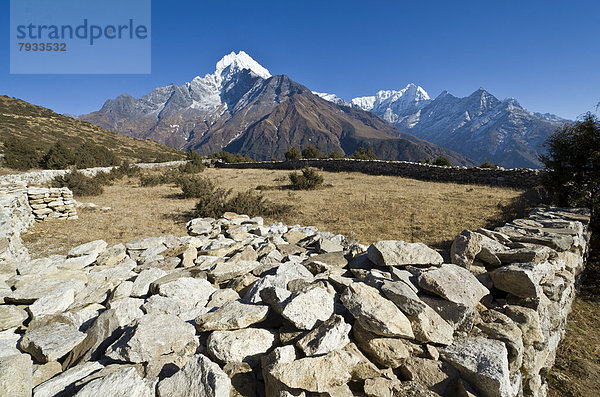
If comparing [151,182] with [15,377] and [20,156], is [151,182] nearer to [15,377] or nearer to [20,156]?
[20,156]

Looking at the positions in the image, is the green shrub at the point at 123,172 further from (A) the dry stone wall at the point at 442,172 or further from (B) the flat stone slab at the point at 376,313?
(B) the flat stone slab at the point at 376,313

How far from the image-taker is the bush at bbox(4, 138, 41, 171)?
25.3 m

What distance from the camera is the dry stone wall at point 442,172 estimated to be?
16.2 meters

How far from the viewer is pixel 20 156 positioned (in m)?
26.1

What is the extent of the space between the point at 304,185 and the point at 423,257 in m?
12.4

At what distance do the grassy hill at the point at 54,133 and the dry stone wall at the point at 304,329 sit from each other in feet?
138

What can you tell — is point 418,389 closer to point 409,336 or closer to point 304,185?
point 409,336

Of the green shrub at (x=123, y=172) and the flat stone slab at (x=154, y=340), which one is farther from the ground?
the green shrub at (x=123, y=172)

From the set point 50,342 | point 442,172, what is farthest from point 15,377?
point 442,172

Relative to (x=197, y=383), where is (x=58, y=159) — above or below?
above

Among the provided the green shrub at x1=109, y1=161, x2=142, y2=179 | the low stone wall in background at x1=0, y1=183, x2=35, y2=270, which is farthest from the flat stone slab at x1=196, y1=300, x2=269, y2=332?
the green shrub at x1=109, y1=161, x2=142, y2=179

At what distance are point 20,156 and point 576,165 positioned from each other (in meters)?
41.2

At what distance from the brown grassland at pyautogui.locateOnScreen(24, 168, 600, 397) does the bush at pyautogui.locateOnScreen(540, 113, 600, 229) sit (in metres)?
1.49

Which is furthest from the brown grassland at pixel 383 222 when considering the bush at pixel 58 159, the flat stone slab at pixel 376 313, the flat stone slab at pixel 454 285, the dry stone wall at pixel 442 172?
the bush at pixel 58 159
